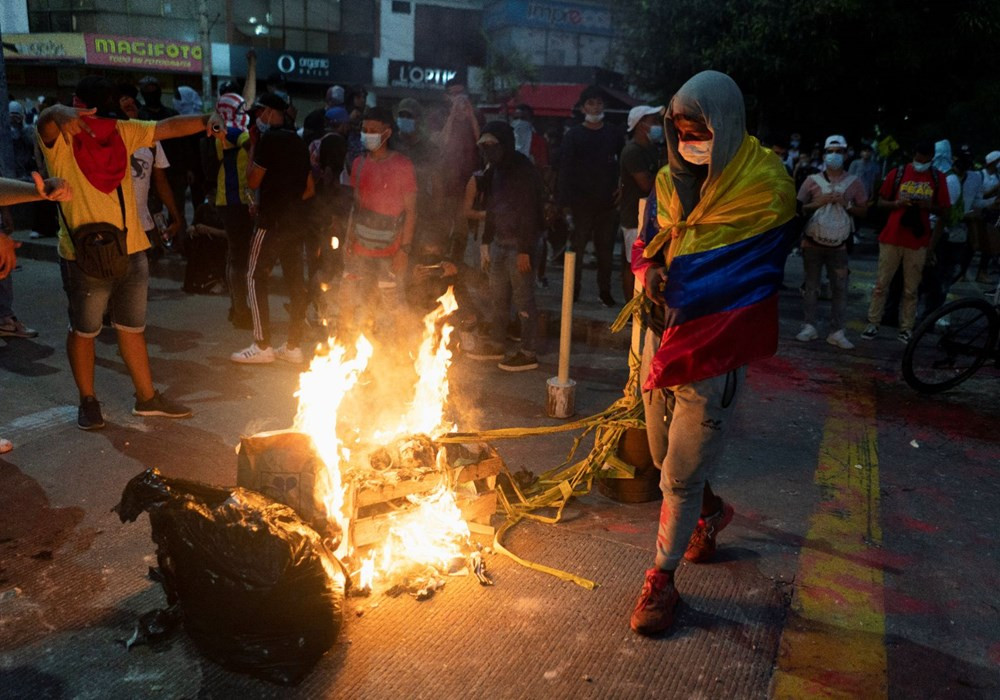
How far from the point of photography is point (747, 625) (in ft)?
11.5

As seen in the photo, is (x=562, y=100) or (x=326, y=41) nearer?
(x=562, y=100)

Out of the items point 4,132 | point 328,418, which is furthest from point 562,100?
point 328,418

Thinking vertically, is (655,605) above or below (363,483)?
below

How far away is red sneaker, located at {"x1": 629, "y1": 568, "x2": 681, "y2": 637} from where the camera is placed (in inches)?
133

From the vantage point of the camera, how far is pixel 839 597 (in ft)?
12.4

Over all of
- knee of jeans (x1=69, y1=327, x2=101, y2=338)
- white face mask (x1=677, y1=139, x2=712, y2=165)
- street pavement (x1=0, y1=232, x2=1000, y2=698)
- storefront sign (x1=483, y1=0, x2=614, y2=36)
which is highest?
storefront sign (x1=483, y1=0, x2=614, y2=36)

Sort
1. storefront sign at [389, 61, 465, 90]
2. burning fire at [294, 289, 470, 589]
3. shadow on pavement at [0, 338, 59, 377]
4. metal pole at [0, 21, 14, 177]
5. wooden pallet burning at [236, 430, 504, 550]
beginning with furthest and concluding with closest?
storefront sign at [389, 61, 465, 90] → metal pole at [0, 21, 14, 177] → shadow on pavement at [0, 338, 59, 377] → burning fire at [294, 289, 470, 589] → wooden pallet burning at [236, 430, 504, 550]

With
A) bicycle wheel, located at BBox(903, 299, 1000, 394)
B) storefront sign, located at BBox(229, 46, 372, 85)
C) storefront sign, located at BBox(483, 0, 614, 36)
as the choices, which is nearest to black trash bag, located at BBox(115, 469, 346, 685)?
bicycle wheel, located at BBox(903, 299, 1000, 394)

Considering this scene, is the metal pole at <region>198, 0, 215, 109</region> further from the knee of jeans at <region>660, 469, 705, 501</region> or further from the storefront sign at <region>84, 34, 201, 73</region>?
the knee of jeans at <region>660, 469, 705, 501</region>

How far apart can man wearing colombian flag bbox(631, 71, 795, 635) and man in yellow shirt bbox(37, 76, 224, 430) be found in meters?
3.41

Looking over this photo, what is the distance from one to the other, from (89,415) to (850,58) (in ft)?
63.5

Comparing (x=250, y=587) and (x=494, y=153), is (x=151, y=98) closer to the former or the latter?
(x=494, y=153)

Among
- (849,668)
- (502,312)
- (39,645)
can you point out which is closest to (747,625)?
(849,668)

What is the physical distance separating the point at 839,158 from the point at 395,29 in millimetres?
32897
